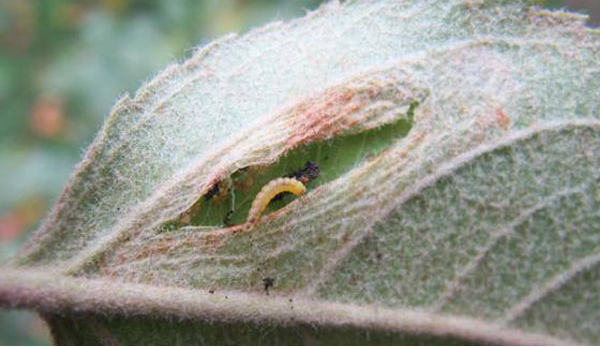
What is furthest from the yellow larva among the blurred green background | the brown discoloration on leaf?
the blurred green background

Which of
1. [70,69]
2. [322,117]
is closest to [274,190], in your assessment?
[322,117]

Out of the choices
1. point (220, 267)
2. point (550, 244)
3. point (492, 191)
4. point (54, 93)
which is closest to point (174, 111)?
point (220, 267)

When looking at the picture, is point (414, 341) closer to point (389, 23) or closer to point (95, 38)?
point (389, 23)

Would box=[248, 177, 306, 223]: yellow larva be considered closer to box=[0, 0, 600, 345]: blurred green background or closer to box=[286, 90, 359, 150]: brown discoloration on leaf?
box=[286, 90, 359, 150]: brown discoloration on leaf

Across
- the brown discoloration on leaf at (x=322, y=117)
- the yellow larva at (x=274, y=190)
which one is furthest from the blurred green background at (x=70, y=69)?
the yellow larva at (x=274, y=190)

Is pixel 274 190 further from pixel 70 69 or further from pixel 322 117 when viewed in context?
pixel 70 69

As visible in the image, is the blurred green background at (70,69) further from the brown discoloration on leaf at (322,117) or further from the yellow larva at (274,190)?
the yellow larva at (274,190)
